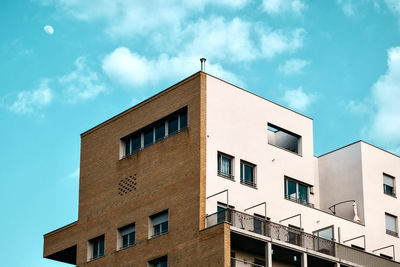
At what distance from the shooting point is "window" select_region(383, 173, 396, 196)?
219ft

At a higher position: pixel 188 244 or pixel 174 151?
pixel 174 151

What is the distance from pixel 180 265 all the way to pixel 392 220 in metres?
18.4

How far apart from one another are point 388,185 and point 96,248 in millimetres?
20346

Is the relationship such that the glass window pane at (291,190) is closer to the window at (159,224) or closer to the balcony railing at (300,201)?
the balcony railing at (300,201)

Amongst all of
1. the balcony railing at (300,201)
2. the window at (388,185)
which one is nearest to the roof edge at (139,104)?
the balcony railing at (300,201)

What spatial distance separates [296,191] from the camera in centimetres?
6197

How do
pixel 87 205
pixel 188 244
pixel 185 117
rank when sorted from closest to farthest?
pixel 188 244 → pixel 185 117 → pixel 87 205

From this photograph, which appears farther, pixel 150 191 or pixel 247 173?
pixel 247 173

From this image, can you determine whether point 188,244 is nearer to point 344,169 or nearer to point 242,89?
point 242,89

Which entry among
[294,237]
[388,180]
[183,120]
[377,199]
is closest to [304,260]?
[294,237]

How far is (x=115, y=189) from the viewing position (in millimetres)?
60906

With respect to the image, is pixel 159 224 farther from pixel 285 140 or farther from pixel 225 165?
pixel 285 140

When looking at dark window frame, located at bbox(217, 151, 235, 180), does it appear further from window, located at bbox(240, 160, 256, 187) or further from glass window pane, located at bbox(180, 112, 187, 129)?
glass window pane, located at bbox(180, 112, 187, 129)

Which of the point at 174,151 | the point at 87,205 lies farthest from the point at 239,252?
the point at 87,205
